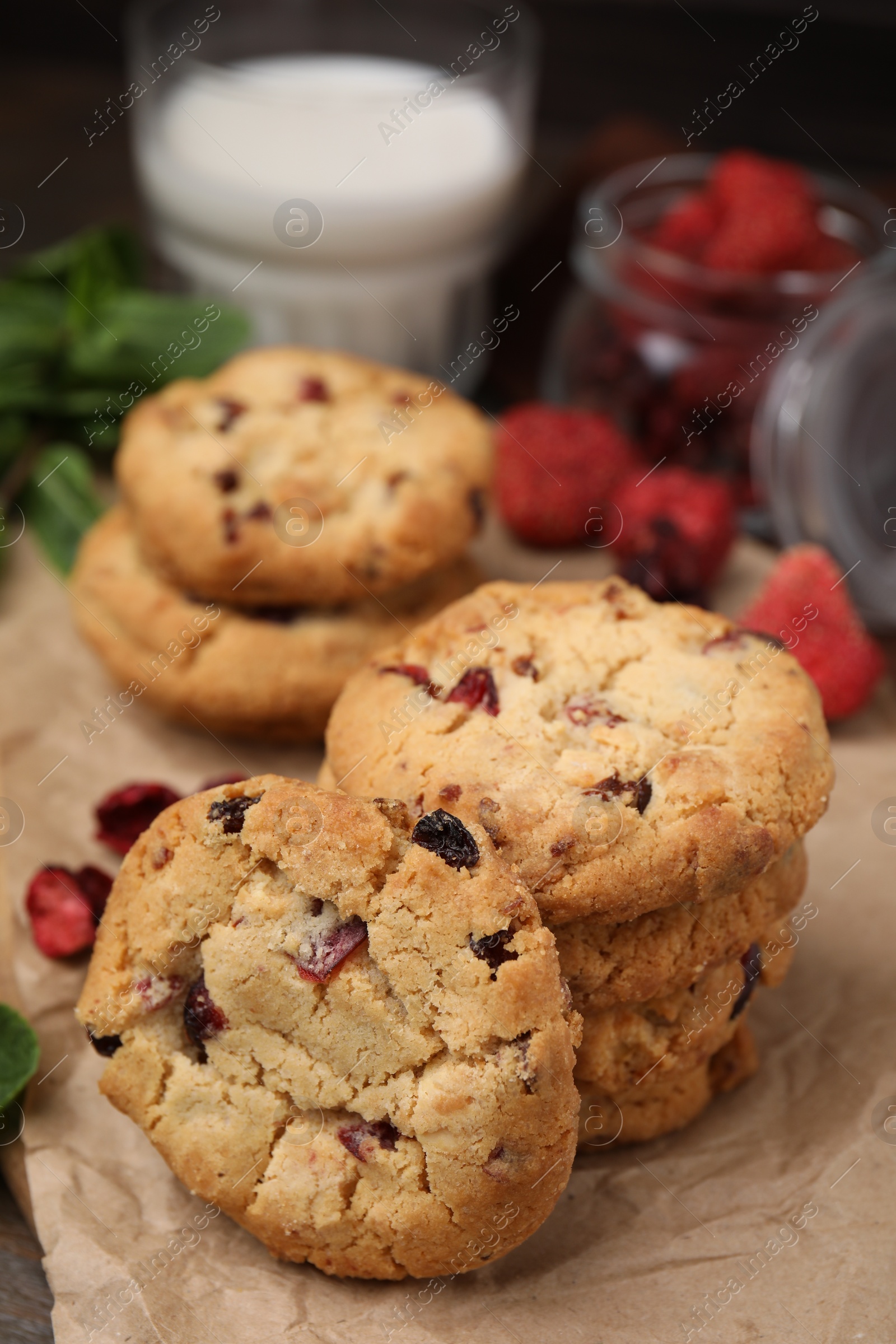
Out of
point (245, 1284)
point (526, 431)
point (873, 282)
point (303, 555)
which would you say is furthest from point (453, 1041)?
point (873, 282)

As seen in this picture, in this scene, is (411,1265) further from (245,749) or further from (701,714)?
(245,749)

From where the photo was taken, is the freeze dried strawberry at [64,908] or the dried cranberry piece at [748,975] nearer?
the dried cranberry piece at [748,975]

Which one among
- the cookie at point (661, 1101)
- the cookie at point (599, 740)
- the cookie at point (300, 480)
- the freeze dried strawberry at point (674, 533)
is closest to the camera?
the cookie at point (599, 740)

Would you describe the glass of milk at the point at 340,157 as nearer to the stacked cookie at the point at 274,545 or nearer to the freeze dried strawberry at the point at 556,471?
the freeze dried strawberry at the point at 556,471

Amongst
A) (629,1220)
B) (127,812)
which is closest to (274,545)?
(127,812)

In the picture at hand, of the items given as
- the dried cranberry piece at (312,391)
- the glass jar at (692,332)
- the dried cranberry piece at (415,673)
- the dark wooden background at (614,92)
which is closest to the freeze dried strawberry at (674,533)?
the glass jar at (692,332)

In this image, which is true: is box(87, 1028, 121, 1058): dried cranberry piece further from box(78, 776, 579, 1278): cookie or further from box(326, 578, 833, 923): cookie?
box(326, 578, 833, 923): cookie

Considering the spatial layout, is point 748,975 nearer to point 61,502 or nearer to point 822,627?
point 822,627
